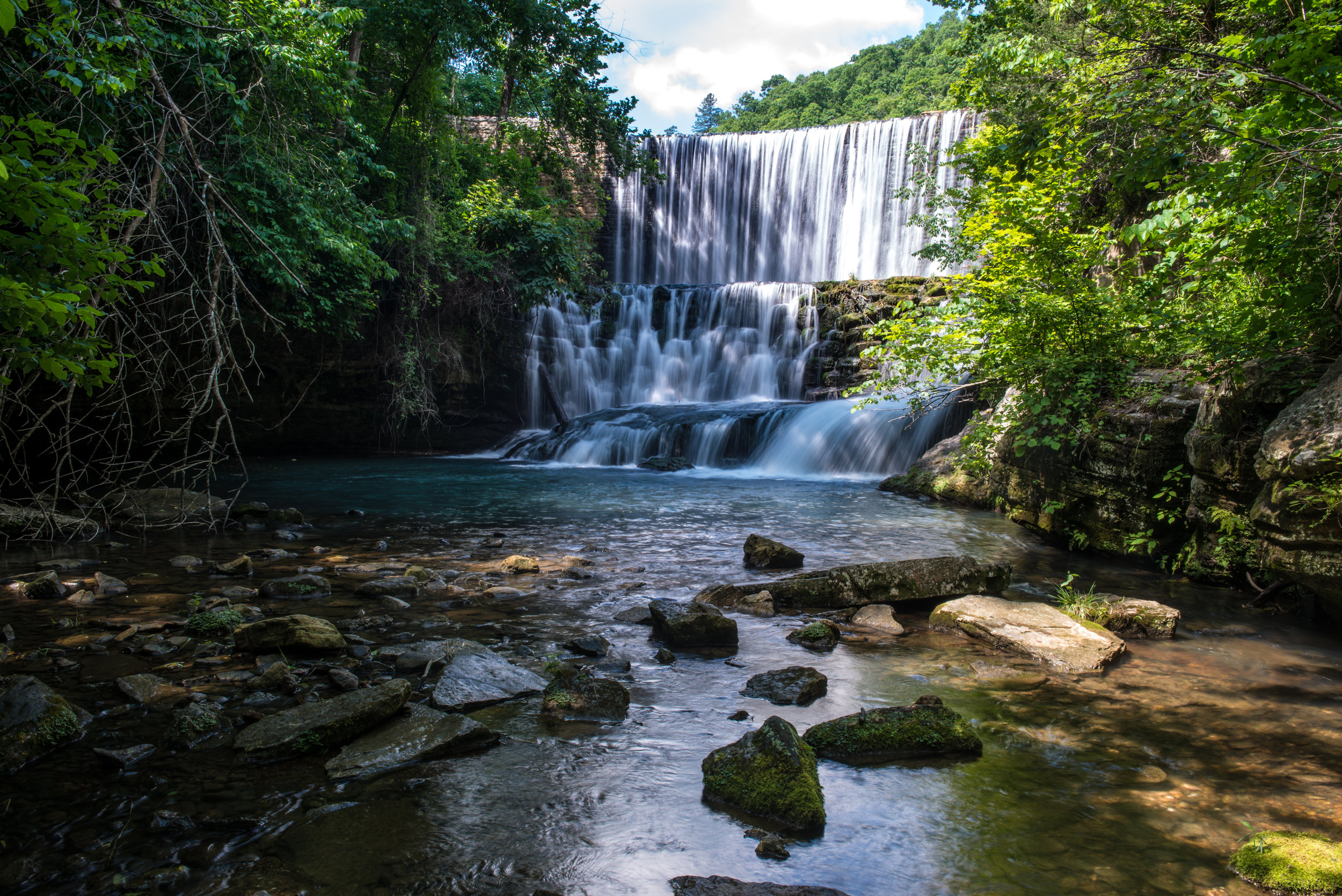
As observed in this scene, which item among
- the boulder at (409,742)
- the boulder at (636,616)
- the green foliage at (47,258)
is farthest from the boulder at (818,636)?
the green foliage at (47,258)

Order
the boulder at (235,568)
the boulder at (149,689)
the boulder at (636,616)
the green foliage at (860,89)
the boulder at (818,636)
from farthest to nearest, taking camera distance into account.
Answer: the green foliage at (860,89), the boulder at (235,568), the boulder at (636,616), the boulder at (818,636), the boulder at (149,689)

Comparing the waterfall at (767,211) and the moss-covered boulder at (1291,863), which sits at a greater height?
the waterfall at (767,211)

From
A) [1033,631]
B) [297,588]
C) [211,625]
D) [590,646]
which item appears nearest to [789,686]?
[590,646]

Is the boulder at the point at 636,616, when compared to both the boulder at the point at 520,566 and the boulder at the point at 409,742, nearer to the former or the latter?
the boulder at the point at 520,566

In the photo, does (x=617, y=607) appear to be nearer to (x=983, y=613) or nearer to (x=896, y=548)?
(x=983, y=613)

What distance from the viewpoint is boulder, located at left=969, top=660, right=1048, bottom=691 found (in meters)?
4.24

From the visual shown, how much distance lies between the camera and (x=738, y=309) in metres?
22.5

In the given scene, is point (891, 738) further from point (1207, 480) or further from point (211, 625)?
point (1207, 480)

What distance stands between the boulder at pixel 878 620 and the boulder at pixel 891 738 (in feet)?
5.73

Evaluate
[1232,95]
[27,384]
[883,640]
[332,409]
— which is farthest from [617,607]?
[332,409]

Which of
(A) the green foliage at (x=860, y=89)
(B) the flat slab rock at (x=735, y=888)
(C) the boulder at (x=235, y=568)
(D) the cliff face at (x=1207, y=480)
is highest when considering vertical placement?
(A) the green foliage at (x=860, y=89)

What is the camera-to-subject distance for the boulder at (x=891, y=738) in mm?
3400

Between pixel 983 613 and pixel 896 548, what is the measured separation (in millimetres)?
3025

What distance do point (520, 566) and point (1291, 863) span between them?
18.6 feet
